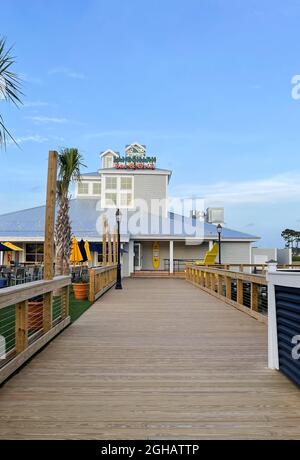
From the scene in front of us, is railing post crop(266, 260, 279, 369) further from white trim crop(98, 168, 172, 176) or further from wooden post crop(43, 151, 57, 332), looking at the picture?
white trim crop(98, 168, 172, 176)

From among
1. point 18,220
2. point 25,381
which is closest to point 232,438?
point 25,381

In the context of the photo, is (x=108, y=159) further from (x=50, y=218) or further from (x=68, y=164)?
(x=50, y=218)

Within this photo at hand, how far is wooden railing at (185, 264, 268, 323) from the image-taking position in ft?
28.9

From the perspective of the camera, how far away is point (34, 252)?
27.6m

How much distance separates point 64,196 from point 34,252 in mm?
13557

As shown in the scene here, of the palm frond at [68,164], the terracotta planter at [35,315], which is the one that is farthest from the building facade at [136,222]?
the terracotta planter at [35,315]

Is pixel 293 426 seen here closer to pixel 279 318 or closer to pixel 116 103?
pixel 279 318

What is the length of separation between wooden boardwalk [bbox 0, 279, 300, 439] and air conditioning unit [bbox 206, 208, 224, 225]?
2732cm

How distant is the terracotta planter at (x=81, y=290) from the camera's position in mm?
12594

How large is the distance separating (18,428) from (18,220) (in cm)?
2833

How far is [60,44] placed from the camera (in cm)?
1368

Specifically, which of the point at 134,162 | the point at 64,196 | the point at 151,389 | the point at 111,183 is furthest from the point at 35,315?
the point at 134,162

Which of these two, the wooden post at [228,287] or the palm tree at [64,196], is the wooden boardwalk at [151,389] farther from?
the palm tree at [64,196]

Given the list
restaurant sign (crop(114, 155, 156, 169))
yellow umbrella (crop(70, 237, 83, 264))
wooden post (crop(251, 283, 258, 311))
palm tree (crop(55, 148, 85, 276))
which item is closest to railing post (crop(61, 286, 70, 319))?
wooden post (crop(251, 283, 258, 311))
